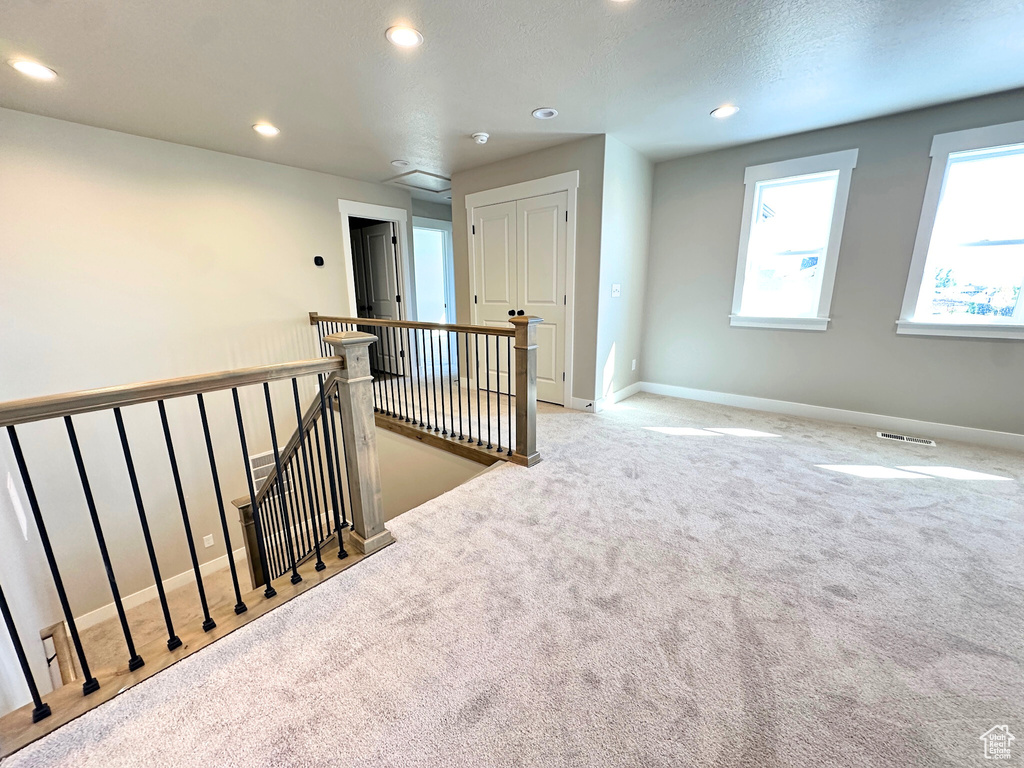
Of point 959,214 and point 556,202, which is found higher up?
point 556,202

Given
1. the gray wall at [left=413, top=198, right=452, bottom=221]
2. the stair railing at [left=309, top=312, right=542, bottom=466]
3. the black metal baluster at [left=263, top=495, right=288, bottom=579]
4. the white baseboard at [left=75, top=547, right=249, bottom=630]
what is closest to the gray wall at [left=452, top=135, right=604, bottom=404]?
the stair railing at [left=309, top=312, right=542, bottom=466]

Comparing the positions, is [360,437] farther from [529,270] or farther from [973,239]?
[973,239]

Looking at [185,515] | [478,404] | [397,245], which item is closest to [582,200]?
[478,404]

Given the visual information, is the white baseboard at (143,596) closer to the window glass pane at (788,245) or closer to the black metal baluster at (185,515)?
the black metal baluster at (185,515)

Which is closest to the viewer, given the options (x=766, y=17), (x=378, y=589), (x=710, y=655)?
(x=710, y=655)

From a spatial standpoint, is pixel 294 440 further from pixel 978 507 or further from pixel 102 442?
pixel 978 507

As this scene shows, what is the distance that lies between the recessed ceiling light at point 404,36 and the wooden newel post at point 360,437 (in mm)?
1537

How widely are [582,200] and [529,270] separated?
0.82 metres

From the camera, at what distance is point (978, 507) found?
86.8 inches

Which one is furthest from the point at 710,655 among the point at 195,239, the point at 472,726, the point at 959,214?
the point at 195,239

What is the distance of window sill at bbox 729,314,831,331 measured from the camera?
11.7 ft

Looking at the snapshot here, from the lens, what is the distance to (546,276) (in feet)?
12.8

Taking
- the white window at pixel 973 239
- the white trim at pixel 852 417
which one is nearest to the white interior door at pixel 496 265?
the white trim at pixel 852 417

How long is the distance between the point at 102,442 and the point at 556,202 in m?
4.36
